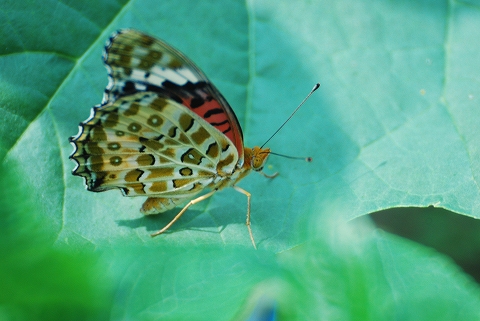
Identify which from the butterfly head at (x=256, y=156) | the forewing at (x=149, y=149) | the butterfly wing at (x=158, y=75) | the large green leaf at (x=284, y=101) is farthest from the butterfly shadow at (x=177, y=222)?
the butterfly wing at (x=158, y=75)

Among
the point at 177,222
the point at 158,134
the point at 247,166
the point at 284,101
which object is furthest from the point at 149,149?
the point at 284,101

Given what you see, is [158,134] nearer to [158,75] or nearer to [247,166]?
[158,75]

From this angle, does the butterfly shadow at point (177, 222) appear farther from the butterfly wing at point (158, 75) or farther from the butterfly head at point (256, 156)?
the butterfly wing at point (158, 75)

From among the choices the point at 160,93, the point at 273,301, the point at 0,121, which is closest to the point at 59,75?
the point at 0,121

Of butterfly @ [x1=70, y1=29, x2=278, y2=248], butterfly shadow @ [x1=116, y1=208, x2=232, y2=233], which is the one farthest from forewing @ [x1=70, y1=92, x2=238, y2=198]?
butterfly shadow @ [x1=116, y1=208, x2=232, y2=233]

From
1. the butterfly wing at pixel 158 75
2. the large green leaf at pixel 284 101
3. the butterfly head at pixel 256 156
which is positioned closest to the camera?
the butterfly wing at pixel 158 75
